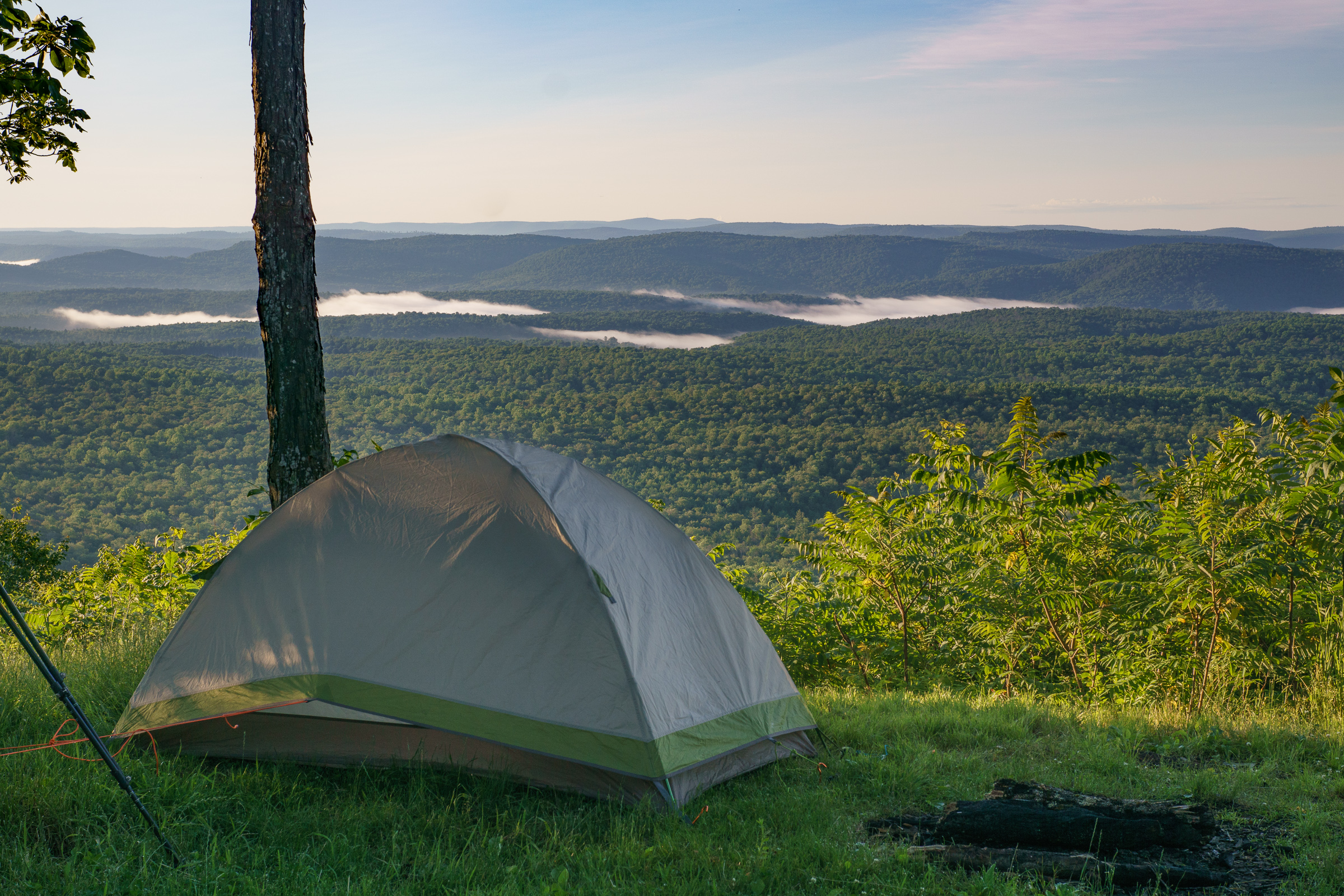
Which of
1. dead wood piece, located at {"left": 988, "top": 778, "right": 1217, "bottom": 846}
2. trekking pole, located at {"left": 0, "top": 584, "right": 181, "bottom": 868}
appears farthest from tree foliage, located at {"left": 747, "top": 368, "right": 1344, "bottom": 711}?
trekking pole, located at {"left": 0, "top": 584, "right": 181, "bottom": 868}

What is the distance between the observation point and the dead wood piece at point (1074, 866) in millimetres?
2973

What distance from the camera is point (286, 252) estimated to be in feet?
19.5

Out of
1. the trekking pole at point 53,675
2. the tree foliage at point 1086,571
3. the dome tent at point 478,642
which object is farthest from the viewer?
the tree foliage at point 1086,571

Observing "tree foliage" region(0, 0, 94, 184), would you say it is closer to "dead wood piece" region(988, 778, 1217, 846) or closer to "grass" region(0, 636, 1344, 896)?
"grass" region(0, 636, 1344, 896)

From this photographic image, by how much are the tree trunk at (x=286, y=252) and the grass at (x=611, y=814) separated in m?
1.92

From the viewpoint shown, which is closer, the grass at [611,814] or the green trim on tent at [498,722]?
the grass at [611,814]

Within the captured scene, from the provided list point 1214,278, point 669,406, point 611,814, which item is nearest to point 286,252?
point 611,814

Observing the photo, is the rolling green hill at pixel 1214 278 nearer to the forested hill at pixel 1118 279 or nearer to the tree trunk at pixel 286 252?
the forested hill at pixel 1118 279

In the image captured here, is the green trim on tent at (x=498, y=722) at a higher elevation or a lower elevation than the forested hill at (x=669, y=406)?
higher

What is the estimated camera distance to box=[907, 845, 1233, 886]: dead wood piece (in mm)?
2973

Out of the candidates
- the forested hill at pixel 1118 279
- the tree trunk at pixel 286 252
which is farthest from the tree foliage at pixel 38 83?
the forested hill at pixel 1118 279

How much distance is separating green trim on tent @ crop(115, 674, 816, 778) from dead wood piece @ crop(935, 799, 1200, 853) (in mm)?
984

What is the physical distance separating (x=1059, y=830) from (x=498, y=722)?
226 centimetres

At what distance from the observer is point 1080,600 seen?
252 inches
